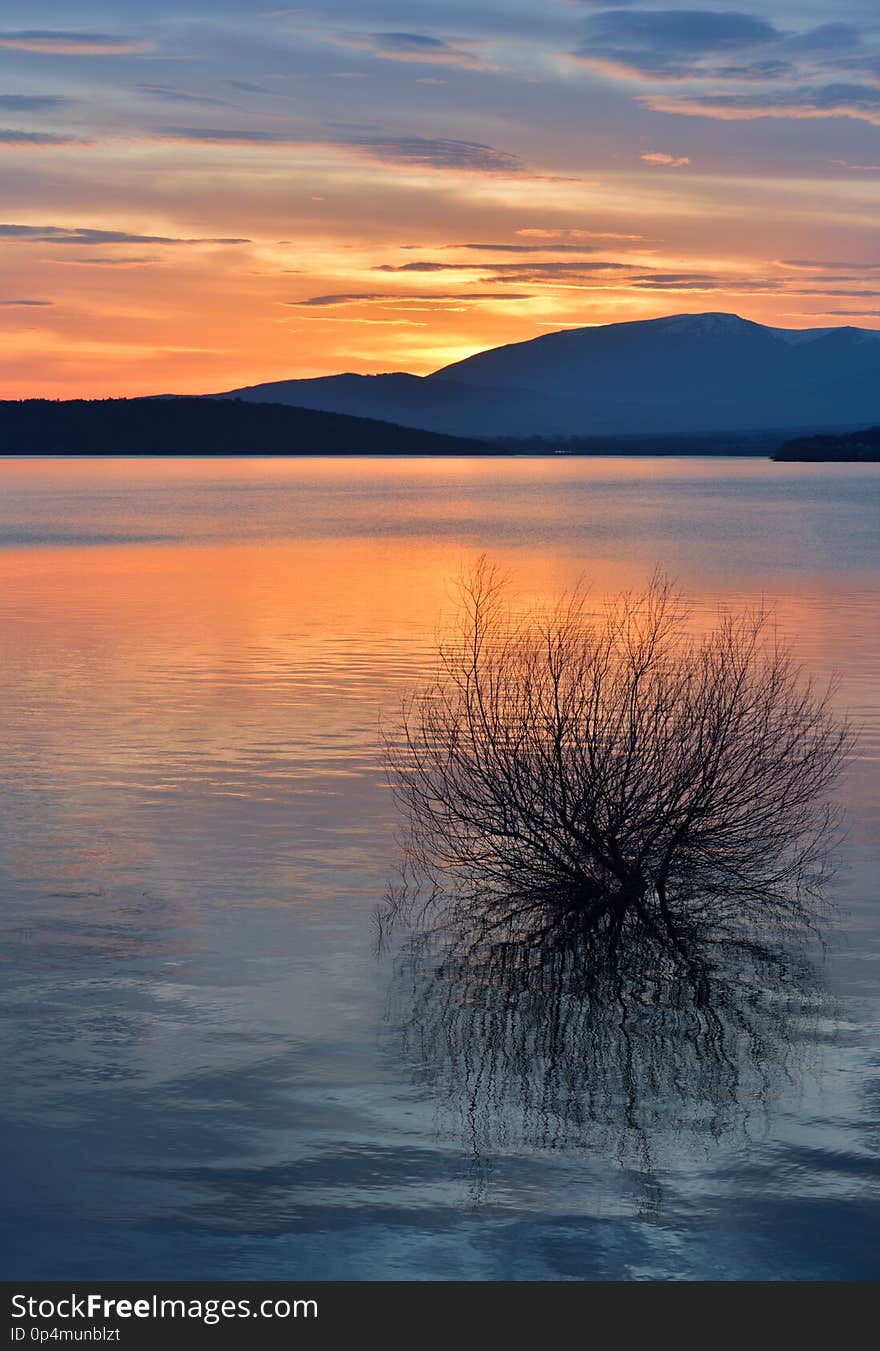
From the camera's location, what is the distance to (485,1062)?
42.1 ft

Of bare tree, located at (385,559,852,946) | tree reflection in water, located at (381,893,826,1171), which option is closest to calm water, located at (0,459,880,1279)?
tree reflection in water, located at (381,893,826,1171)

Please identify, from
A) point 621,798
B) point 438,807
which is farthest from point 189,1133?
point 438,807

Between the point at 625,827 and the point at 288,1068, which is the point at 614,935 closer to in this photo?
the point at 625,827

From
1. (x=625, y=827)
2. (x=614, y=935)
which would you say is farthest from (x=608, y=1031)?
(x=625, y=827)

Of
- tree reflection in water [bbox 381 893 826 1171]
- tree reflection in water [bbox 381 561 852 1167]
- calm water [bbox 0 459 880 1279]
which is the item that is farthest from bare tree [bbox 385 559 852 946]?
calm water [bbox 0 459 880 1279]

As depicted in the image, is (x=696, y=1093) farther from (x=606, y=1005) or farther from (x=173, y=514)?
(x=173, y=514)

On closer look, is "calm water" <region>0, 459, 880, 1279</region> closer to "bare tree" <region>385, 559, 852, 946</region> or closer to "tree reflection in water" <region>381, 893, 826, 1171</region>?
A: "tree reflection in water" <region>381, 893, 826, 1171</region>

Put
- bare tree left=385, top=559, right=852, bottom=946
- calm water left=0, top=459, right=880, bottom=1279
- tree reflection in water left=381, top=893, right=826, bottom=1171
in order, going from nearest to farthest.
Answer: calm water left=0, top=459, right=880, bottom=1279, tree reflection in water left=381, top=893, right=826, bottom=1171, bare tree left=385, top=559, right=852, bottom=946

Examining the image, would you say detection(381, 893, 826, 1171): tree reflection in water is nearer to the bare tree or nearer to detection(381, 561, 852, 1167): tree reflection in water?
detection(381, 561, 852, 1167): tree reflection in water

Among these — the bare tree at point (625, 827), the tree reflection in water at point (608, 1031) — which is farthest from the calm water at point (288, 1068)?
the bare tree at point (625, 827)

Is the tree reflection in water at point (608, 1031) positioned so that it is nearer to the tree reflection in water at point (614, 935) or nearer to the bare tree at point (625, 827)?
the tree reflection in water at point (614, 935)

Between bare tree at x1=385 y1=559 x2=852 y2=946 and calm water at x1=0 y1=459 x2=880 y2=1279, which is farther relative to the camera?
bare tree at x1=385 y1=559 x2=852 y2=946

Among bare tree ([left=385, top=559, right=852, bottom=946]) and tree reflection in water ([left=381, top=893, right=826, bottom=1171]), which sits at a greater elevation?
bare tree ([left=385, top=559, right=852, bottom=946])


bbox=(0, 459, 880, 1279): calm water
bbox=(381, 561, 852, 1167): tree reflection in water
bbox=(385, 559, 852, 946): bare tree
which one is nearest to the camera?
bbox=(0, 459, 880, 1279): calm water
